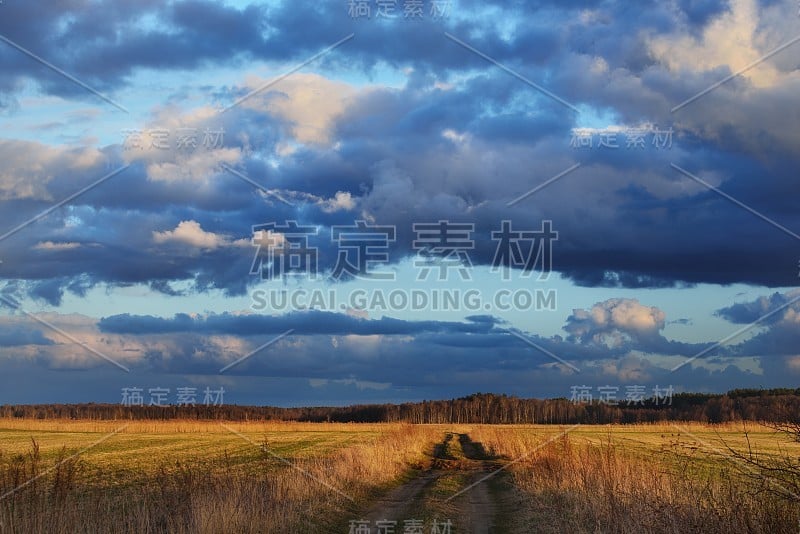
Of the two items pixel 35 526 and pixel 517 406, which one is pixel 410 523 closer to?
pixel 35 526

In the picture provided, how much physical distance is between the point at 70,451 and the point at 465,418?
11011cm

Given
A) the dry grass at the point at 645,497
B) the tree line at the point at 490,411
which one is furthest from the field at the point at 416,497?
the tree line at the point at 490,411

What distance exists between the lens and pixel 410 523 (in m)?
15.8

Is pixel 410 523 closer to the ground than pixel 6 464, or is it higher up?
closer to the ground

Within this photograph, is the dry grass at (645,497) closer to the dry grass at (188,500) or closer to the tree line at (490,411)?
the dry grass at (188,500)

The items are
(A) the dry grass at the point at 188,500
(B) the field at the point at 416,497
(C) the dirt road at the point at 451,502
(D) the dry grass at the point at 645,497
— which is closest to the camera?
(D) the dry grass at the point at 645,497

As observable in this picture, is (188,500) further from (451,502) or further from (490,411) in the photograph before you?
(490,411)

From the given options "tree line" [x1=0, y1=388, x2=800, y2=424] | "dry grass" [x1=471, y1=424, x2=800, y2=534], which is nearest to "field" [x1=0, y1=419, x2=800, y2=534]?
"dry grass" [x1=471, y1=424, x2=800, y2=534]

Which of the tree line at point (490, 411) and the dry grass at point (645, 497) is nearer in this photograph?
the dry grass at point (645, 497)

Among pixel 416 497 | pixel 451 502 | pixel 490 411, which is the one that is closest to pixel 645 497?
pixel 451 502

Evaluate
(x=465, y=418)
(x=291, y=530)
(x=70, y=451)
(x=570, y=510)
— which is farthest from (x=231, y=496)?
(x=465, y=418)

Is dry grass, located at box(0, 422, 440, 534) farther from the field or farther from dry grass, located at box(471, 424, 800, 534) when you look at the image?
dry grass, located at box(471, 424, 800, 534)

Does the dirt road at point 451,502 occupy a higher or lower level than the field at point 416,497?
lower

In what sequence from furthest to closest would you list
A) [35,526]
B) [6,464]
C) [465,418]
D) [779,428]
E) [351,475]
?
[465,418] → [351,475] → [6,464] → [35,526] → [779,428]
